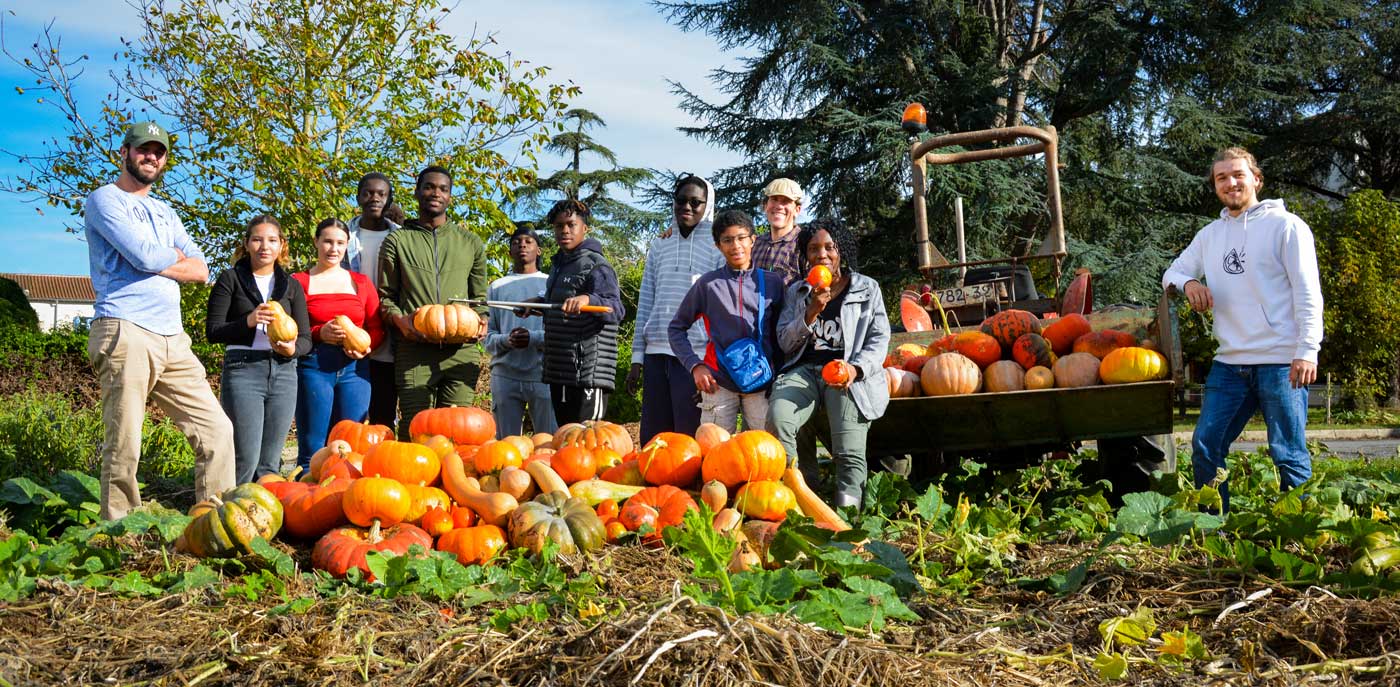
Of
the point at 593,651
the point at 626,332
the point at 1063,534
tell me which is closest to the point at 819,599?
the point at 593,651

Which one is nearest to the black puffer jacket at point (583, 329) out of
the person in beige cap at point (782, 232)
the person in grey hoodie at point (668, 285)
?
the person in grey hoodie at point (668, 285)

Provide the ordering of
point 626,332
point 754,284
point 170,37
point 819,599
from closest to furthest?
point 819,599
point 754,284
point 170,37
point 626,332

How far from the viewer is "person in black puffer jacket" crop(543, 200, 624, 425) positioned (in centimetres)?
559

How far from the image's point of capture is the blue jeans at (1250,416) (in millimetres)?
4102

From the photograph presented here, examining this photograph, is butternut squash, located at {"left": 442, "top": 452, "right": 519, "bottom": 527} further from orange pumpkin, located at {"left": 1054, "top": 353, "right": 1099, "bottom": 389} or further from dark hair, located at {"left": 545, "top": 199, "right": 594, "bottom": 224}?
orange pumpkin, located at {"left": 1054, "top": 353, "right": 1099, "bottom": 389}

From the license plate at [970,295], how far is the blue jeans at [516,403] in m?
2.80

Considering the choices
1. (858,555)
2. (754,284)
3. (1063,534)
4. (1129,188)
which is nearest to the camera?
(858,555)

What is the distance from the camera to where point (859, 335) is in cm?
460

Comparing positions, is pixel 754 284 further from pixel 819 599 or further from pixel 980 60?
pixel 980 60

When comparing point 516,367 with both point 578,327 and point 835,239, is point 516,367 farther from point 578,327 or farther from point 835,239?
point 835,239

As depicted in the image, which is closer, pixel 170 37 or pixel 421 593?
pixel 421 593

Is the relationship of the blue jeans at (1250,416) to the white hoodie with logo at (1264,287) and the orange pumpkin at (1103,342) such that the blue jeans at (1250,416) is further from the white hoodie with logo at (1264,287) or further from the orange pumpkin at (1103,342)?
the orange pumpkin at (1103,342)

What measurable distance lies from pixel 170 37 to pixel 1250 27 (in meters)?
18.7

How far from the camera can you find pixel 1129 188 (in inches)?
793
